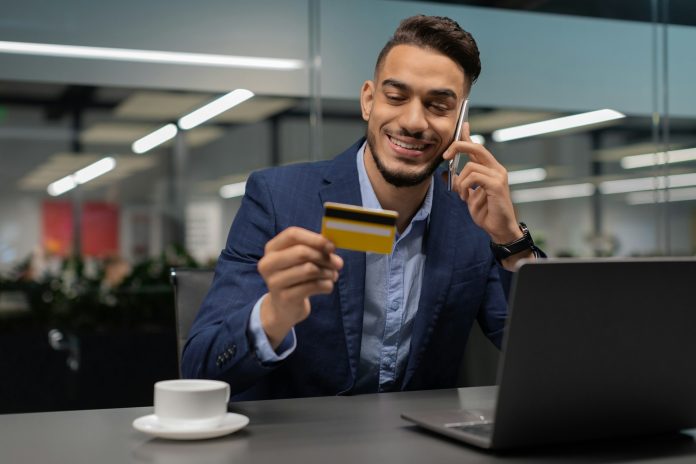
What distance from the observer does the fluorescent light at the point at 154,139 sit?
164 inches

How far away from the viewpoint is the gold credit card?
110 cm

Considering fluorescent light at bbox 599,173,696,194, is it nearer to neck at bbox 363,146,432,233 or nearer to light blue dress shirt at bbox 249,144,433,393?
neck at bbox 363,146,432,233

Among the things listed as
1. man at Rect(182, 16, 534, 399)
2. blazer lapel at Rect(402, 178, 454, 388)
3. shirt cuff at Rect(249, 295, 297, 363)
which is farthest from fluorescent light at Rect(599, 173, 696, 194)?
shirt cuff at Rect(249, 295, 297, 363)

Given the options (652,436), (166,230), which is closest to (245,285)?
(652,436)

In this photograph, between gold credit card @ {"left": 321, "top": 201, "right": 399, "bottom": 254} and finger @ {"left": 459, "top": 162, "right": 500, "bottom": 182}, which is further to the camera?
finger @ {"left": 459, "top": 162, "right": 500, "bottom": 182}

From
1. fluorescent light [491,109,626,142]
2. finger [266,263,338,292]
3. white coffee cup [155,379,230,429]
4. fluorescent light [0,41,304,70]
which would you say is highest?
fluorescent light [0,41,304,70]

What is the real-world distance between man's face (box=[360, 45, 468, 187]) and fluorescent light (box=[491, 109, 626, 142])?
271 cm

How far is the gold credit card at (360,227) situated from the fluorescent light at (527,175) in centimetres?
369

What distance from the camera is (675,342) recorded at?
1.10 meters

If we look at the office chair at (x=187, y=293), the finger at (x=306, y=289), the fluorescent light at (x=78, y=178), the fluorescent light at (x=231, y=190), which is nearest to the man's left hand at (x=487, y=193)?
the office chair at (x=187, y=293)

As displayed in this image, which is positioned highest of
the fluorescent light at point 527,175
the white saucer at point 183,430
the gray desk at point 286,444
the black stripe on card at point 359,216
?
the fluorescent light at point 527,175

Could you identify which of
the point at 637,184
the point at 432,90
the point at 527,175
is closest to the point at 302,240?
the point at 432,90

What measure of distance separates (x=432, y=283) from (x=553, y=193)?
3.06 metres

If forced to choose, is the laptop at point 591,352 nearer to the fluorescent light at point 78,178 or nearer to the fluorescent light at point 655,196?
the fluorescent light at point 78,178
